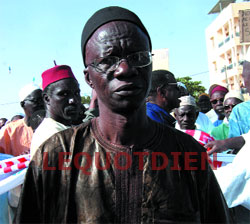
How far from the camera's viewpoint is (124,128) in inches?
61.9

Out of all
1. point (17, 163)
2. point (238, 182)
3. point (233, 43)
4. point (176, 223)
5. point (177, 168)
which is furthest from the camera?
point (233, 43)

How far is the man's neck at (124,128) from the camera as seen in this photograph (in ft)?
5.14

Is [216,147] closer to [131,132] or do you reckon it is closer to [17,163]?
[131,132]

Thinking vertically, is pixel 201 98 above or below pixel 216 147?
above

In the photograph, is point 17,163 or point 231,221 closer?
point 231,221

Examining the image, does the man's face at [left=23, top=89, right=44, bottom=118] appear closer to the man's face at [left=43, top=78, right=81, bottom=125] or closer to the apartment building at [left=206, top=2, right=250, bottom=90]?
the man's face at [left=43, top=78, right=81, bottom=125]

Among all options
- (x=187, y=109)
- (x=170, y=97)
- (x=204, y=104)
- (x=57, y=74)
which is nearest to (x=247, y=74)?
(x=170, y=97)

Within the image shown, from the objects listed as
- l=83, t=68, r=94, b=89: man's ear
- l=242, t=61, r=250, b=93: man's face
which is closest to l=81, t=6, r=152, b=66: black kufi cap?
l=83, t=68, r=94, b=89: man's ear

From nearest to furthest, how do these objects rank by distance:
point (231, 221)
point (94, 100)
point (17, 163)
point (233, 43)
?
point (231, 221)
point (17, 163)
point (94, 100)
point (233, 43)

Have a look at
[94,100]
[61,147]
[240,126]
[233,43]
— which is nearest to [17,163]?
[94,100]

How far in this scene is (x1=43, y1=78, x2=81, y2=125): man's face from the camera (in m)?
3.26

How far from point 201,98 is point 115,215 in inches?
260

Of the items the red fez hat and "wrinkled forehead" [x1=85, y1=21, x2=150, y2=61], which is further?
the red fez hat

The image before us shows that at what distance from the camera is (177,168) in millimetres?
1537
